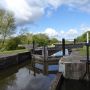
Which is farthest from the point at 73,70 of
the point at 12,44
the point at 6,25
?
the point at 12,44

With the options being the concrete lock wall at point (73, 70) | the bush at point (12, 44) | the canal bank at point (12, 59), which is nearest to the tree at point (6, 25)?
the bush at point (12, 44)

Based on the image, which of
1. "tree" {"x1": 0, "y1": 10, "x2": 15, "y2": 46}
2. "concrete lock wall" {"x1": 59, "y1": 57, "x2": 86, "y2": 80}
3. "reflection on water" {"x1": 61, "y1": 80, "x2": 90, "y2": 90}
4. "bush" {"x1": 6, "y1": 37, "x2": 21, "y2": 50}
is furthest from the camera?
"bush" {"x1": 6, "y1": 37, "x2": 21, "y2": 50}

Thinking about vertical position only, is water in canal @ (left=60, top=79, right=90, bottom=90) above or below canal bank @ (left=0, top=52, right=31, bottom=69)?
below

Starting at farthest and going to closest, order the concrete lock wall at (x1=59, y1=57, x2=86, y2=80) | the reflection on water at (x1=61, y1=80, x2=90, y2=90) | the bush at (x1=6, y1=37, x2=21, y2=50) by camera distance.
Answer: the bush at (x1=6, y1=37, x2=21, y2=50) → the concrete lock wall at (x1=59, y1=57, x2=86, y2=80) → the reflection on water at (x1=61, y1=80, x2=90, y2=90)

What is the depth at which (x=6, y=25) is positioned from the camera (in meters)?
40.9

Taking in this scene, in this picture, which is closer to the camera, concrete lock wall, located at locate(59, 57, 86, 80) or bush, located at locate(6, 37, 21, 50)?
concrete lock wall, located at locate(59, 57, 86, 80)

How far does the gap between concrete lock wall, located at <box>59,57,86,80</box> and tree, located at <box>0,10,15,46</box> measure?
1109 inches

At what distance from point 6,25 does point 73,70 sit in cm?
2847

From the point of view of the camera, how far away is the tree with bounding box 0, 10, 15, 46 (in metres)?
41.1

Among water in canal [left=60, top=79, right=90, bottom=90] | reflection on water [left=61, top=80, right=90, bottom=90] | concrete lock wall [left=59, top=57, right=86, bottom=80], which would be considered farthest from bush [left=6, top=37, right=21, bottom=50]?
reflection on water [left=61, top=80, right=90, bottom=90]

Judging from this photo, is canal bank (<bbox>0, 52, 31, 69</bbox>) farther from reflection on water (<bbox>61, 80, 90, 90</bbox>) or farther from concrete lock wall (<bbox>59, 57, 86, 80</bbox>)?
reflection on water (<bbox>61, 80, 90, 90</bbox>)

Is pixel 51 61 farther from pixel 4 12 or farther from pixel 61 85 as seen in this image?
pixel 4 12

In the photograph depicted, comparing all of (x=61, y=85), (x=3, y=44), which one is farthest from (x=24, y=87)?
(x=3, y=44)

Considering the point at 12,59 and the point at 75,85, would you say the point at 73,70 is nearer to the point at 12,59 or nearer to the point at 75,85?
the point at 75,85
